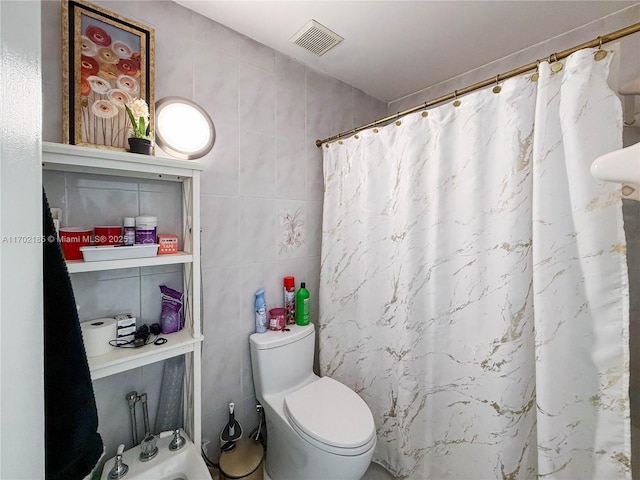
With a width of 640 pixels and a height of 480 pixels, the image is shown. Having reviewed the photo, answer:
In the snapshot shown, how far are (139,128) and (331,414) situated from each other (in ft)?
4.56

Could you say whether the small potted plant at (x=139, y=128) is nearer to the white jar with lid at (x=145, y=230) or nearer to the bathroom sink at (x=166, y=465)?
the white jar with lid at (x=145, y=230)

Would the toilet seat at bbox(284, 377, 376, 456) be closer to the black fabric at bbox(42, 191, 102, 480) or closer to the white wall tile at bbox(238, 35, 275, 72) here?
the black fabric at bbox(42, 191, 102, 480)

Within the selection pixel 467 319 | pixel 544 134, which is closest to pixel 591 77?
pixel 544 134

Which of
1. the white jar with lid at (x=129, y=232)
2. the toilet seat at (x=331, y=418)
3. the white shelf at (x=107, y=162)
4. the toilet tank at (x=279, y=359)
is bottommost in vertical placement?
the toilet seat at (x=331, y=418)

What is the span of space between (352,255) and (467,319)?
2.13 ft

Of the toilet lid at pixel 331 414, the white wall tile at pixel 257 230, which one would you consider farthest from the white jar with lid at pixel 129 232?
the toilet lid at pixel 331 414

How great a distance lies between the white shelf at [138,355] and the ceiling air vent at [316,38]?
147 cm

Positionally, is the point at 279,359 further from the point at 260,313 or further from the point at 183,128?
the point at 183,128

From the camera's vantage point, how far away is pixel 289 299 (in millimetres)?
1590

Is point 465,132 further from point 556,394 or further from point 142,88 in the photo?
point 142,88

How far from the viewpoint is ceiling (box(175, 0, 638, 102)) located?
1218 mm

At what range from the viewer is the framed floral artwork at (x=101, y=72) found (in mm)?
970

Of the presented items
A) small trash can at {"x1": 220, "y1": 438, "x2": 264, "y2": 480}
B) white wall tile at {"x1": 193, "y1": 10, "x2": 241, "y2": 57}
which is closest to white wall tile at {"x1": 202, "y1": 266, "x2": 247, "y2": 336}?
small trash can at {"x1": 220, "y1": 438, "x2": 264, "y2": 480}

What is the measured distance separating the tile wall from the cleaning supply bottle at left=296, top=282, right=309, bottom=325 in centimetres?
11
